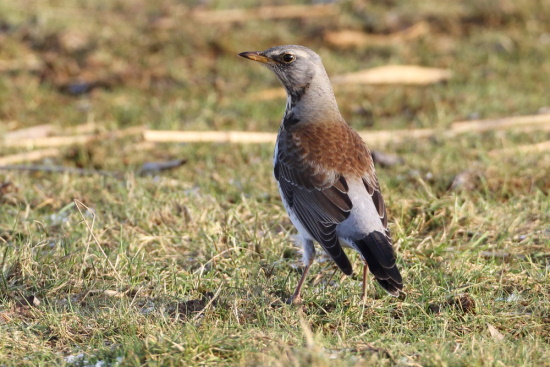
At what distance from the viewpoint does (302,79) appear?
5.84m

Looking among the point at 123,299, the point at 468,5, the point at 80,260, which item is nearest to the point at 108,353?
the point at 123,299

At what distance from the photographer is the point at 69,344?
14.6ft

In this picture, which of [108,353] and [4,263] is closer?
[108,353]

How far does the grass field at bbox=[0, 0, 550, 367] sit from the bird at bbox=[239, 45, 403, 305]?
353mm

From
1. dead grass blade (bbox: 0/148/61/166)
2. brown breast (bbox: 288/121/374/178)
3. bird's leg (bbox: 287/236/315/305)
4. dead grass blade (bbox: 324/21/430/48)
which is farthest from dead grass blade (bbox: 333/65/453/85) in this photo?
bird's leg (bbox: 287/236/315/305)

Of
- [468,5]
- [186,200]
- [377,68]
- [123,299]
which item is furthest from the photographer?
[468,5]

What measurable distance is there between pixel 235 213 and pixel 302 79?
106cm

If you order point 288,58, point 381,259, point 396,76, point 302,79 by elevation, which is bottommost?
point 396,76

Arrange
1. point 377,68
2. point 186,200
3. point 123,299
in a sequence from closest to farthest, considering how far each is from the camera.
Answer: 1. point 123,299
2. point 186,200
3. point 377,68

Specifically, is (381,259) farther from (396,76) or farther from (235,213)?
(396,76)

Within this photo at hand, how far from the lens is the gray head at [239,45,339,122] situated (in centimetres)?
578

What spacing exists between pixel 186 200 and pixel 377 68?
490 centimetres

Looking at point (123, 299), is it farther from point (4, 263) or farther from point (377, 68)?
point (377, 68)

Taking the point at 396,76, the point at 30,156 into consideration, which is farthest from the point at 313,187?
the point at 396,76
